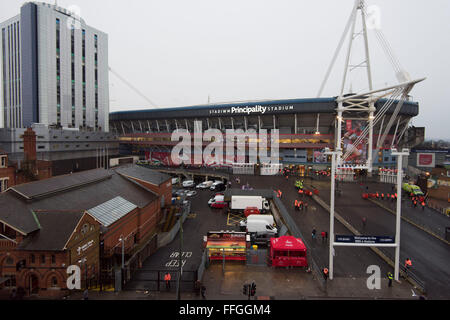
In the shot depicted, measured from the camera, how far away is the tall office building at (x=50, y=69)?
58469 mm

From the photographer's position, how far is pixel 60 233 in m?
13.3

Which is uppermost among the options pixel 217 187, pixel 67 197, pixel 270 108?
pixel 270 108

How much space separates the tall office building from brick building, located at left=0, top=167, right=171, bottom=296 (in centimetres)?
5095

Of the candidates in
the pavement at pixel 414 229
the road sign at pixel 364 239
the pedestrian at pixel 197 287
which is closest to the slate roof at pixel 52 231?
the pedestrian at pixel 197 287

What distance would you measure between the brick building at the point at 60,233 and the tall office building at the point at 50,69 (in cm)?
5095

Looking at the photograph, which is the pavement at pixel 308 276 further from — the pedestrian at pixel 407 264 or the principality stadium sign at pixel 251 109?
the principality stadium sign at pixel 251 109

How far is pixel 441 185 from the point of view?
3606 centimetres

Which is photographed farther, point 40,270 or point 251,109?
point 251,109

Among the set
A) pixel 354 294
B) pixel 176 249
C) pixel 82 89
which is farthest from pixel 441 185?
pixel 82 89

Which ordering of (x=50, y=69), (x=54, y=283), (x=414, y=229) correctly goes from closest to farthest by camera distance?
1. (x=54, y=283)
2. (x=414, y=229)
3. (x=50, y=69)

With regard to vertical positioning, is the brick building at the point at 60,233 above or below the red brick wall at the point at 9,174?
below

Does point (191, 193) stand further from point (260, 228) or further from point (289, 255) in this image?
point (289, 255)

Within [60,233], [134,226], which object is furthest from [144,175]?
[60,233]

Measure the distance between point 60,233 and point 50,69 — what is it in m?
63.6
